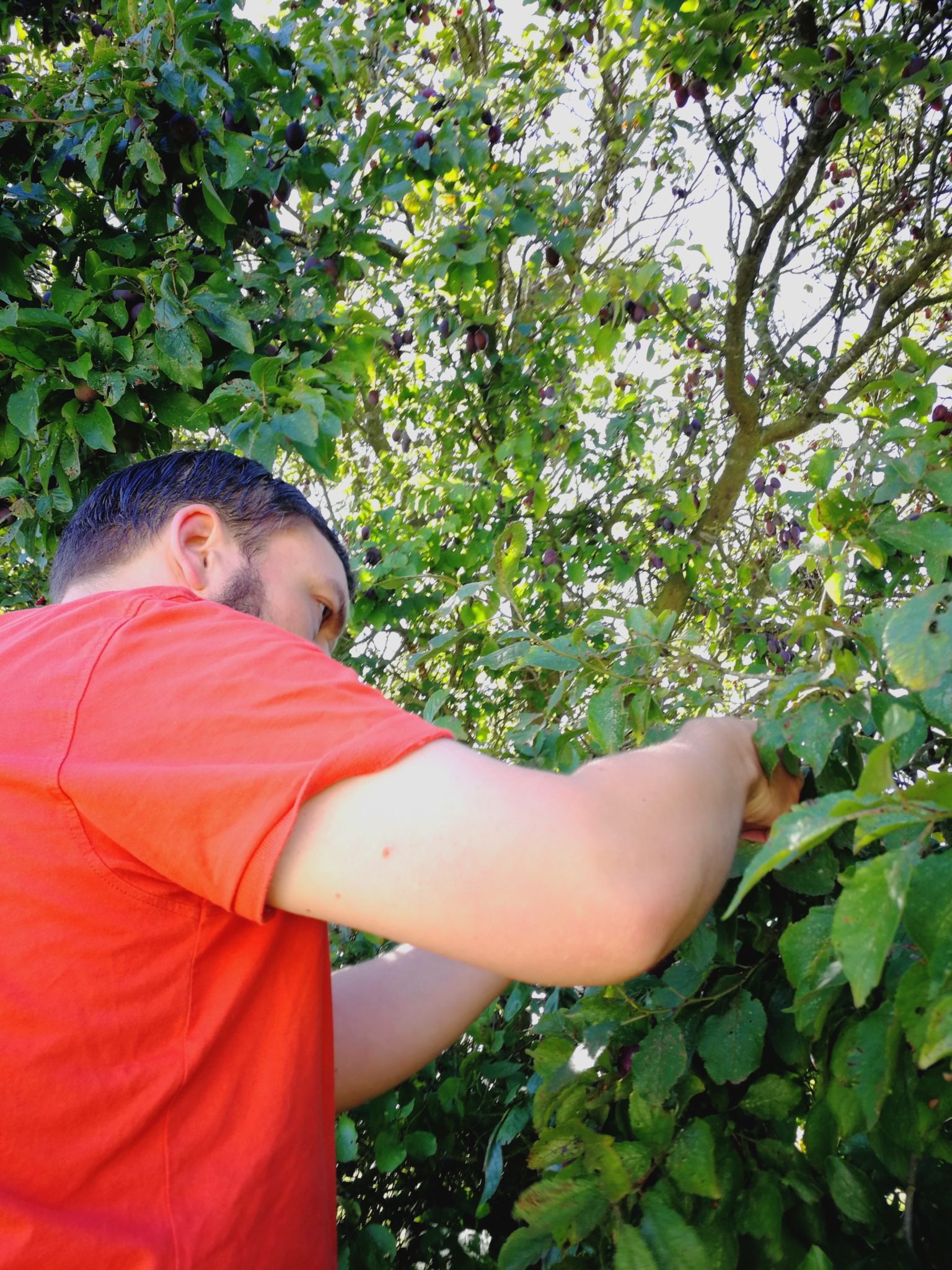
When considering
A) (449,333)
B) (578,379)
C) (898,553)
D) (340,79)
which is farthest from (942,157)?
(898,553)

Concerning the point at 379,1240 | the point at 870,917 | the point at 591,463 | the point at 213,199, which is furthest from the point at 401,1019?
the point at 591,463

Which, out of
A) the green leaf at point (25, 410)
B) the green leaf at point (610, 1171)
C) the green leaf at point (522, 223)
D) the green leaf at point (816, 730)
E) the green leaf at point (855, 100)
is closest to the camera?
the green leaf at point (816, 730)

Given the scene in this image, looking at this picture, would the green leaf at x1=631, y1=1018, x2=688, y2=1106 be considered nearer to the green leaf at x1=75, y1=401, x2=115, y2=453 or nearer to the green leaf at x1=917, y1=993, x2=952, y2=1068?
the green leaf at x1=917, y1=993, x2=952, y2=1068

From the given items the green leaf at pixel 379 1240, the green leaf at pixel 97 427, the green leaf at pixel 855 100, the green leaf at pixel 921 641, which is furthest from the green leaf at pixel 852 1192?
the green leaf at pixel 855 100

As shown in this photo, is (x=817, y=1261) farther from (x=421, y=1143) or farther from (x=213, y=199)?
(x=213, y=199)

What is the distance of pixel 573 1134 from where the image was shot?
115cm

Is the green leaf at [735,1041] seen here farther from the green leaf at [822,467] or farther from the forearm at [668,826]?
the green leaf at [822,467]

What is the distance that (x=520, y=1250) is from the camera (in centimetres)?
110

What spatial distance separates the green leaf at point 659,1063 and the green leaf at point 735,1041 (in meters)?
0.03

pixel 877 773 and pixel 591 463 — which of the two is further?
pixel 591 463

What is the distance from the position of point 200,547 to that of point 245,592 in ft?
0.30

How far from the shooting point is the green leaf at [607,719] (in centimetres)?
121

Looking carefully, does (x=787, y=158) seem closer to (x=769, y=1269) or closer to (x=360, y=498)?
(x=360, y=498)

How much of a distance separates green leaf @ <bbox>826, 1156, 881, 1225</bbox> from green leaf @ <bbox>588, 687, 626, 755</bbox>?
20.0 inches
